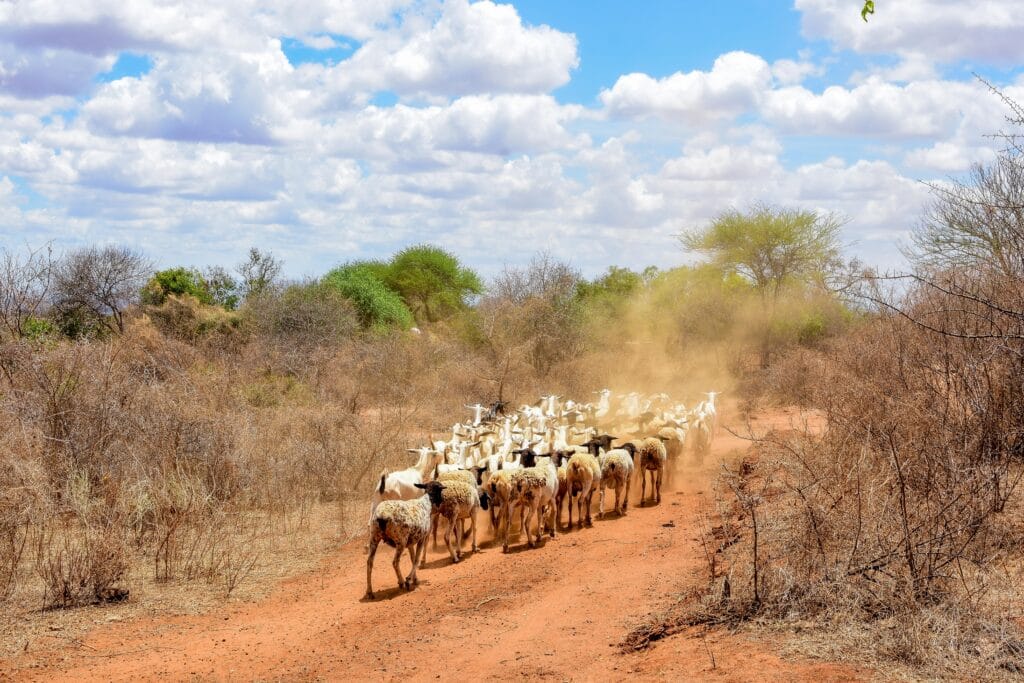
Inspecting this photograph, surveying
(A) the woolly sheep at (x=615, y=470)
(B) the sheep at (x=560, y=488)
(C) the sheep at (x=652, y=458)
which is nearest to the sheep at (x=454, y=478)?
(B) the sheep at (x=560, y=488)

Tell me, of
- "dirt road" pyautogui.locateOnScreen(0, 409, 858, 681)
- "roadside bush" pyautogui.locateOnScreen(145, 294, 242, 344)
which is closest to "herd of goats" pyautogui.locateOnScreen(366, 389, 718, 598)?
"dirt road" pyautogui.locateOnScreen(0, 409, 858, 681)

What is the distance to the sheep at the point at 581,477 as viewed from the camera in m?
13.0

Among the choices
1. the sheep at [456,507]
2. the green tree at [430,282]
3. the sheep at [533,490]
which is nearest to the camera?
the sheep at [456,507]

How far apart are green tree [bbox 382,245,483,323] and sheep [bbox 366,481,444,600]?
35831 mm

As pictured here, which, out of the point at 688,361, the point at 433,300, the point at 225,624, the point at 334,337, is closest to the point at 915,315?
the point at 225,624

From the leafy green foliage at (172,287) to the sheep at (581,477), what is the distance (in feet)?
83.7

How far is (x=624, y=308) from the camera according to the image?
34.2m

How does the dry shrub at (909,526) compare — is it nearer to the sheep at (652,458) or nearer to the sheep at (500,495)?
the sheep at (652,458)

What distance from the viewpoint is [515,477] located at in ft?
39.9

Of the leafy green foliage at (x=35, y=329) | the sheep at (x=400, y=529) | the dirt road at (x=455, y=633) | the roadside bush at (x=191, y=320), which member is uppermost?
the roadside bush at (x=191, y=320)

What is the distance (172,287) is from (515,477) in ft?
92.4

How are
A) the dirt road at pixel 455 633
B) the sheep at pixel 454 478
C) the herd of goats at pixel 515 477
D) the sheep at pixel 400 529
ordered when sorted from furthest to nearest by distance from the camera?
the sheep at pixel 454 478
the herd of goats at pixel 515 477
the sheep at pixel 400 529
the dirt road at pixel 455 633

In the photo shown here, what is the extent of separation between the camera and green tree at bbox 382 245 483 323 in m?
47.5

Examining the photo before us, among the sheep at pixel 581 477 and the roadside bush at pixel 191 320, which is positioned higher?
the roadside bush at pixel 191 320
